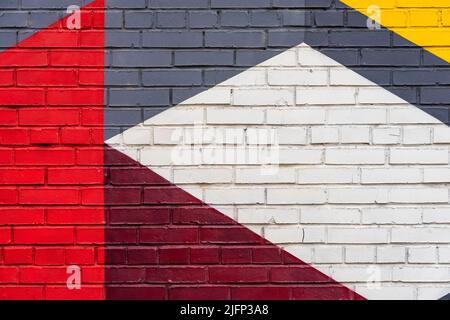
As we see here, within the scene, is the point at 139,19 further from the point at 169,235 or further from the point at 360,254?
the point at 360,254

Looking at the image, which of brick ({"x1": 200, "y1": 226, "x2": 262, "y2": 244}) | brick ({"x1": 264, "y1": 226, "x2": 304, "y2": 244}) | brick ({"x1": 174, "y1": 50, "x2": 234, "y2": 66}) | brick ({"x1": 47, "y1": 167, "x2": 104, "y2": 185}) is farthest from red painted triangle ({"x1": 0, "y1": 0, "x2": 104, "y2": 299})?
brick ({"x1": 264, "y1": 226, "x2": 304, "y2": 244})

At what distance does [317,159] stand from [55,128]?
1.07 metres

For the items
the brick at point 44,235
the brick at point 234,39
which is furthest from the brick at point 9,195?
the brick at point 234,39

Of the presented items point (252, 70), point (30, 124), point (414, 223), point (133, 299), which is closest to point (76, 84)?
point (30, 124)

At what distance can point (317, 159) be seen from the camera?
6.40 feet

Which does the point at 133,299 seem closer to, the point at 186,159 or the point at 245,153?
the point at 186,159

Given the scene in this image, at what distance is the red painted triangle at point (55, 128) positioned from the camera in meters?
1.95

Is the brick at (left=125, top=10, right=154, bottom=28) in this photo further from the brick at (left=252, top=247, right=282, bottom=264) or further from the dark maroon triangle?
the brick at (left=252, top=247, right=282, bottom=264)

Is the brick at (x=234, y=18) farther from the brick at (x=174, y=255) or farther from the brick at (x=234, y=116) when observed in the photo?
the brick at (x=174, y=255)

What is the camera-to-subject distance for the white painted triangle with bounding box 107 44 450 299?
1944mm

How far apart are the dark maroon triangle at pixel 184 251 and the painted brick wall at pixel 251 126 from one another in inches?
0.5

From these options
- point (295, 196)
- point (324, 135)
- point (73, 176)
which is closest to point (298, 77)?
point (324, 135)

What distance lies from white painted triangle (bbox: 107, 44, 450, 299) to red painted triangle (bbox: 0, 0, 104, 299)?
183mm

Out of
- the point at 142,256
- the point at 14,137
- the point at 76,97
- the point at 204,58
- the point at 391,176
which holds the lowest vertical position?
the point at 142,256
